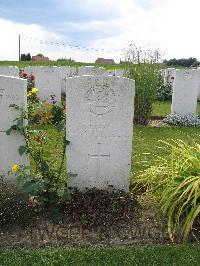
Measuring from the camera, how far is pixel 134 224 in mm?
4355

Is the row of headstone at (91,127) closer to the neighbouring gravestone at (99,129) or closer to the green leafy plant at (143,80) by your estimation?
the neighbouring gravestone at (99,129)

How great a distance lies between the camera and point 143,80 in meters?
9.80

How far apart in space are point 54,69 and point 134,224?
27.2 ft

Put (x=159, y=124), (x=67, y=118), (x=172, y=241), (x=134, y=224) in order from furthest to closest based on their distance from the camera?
(x=159, y=124)
(x=67, y=118)
(x=134, y=224)
(x=172, y=241)

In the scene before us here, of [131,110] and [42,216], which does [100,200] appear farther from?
[131,110]

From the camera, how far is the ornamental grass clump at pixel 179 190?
13.3 ft

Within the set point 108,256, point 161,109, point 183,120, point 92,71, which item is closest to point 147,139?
point 183,120

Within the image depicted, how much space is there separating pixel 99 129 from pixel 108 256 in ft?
5.19

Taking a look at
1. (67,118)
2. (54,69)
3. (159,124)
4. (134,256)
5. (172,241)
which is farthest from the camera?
(54,69)

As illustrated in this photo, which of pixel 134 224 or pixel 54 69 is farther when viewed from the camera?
pixel 54 69

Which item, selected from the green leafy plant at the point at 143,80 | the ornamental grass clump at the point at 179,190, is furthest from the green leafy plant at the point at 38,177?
the green leafy plant at the point at 143,80

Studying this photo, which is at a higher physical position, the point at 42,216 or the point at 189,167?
the point at 189,167

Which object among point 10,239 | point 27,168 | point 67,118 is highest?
point 67,118

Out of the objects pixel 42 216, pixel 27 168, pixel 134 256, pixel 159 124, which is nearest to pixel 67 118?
pixel 27 168
